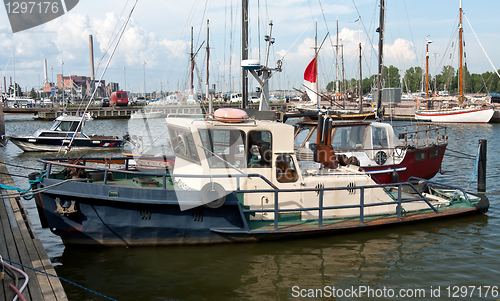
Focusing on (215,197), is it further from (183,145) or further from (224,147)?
(183,145)

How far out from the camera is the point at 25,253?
6.74m

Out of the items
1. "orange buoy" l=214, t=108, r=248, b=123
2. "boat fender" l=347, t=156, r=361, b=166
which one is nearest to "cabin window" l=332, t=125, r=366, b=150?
"boat fender" l=347, t=156, r=361, b=166

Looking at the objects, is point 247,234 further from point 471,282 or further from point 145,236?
point 471,282

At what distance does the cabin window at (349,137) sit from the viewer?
14.3 m

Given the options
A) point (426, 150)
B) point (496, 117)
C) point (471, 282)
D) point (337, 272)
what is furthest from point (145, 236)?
point (496, 117)

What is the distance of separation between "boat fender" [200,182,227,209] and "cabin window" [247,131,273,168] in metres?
0.97

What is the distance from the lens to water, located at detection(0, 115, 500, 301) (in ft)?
22.8

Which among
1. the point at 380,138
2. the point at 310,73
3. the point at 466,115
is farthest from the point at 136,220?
the point at 466,115

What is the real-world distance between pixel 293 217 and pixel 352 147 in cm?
632

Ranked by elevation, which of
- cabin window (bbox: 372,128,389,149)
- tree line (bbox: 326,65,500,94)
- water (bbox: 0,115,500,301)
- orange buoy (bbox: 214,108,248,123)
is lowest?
water (bbox: 0,115,500,301)

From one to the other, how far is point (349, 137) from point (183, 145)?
7.90 m

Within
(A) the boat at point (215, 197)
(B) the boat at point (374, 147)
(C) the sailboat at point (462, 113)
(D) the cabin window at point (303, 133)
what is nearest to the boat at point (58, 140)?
(D) the cabin window at point (303, 133)

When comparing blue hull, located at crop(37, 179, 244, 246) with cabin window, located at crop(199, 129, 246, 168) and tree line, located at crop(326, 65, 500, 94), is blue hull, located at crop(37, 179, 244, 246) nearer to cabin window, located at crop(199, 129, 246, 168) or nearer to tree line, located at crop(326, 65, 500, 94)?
cabin window, located at crop(199, 129, 246, 168)

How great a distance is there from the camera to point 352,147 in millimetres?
14289
